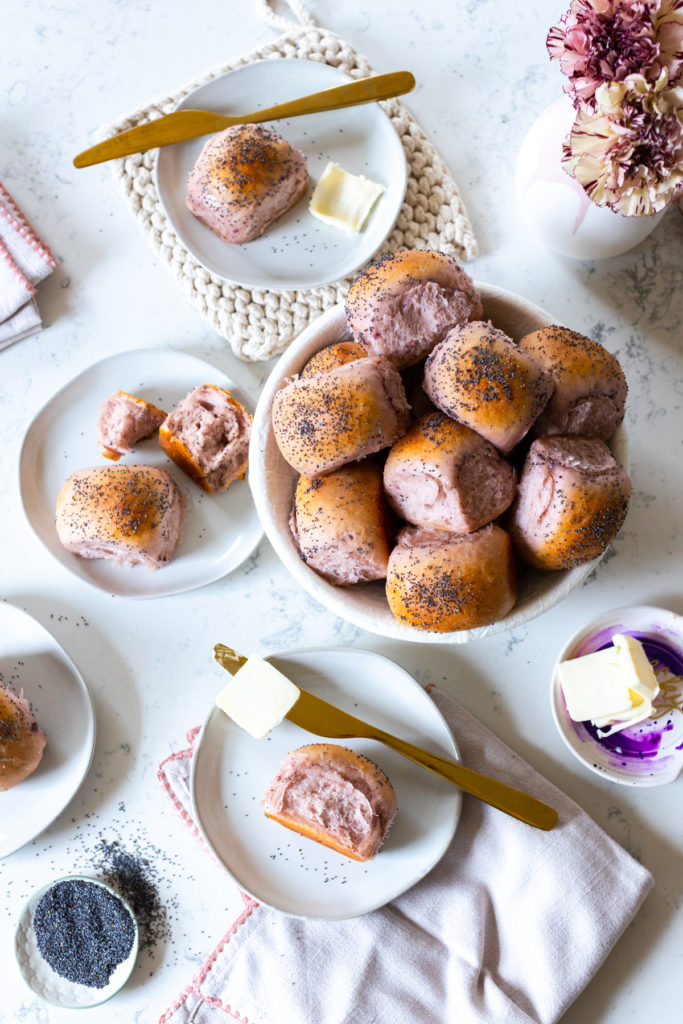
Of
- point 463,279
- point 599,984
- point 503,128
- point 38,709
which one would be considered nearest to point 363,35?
point 503,128

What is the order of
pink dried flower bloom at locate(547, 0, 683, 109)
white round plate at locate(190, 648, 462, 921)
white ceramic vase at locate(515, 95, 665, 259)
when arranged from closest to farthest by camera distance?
pink dried flower bloom at locate(547, 0, 683, 109), white ceramic vase at locate(515, 95, 665, 259), white round plate at locate(190, 648, 462, 921)

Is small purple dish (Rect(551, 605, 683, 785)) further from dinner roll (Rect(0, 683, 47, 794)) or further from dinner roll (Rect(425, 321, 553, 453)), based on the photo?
dinner roll (Rect(0, 683, 47, 794))

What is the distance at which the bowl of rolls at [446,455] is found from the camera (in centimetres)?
78

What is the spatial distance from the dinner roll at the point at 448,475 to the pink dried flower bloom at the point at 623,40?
36 cm

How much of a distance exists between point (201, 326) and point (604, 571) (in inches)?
27.1

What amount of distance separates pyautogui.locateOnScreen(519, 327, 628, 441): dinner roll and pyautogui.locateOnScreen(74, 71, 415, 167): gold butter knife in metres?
0.50

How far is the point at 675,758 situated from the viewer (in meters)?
1.12

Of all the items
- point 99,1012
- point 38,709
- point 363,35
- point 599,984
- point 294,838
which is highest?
point 363,35

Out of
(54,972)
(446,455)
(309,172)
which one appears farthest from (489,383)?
(54,972)

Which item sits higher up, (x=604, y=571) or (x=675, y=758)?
(x=604, y=571)

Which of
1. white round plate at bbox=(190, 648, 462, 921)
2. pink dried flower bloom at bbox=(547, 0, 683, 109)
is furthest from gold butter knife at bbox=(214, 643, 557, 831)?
pink dried flower bloom at bbox=(547, 0, 683, 109)

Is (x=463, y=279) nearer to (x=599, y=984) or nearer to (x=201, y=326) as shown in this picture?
(x=201, y=326)

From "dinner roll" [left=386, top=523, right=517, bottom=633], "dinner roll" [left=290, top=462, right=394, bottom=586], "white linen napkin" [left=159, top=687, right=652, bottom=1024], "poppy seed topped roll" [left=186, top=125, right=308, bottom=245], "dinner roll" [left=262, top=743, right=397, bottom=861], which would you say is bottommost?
"white linen napkin" [left=159, top=687, right=652, bottom=1024]

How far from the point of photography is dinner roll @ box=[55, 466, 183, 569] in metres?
1.11
